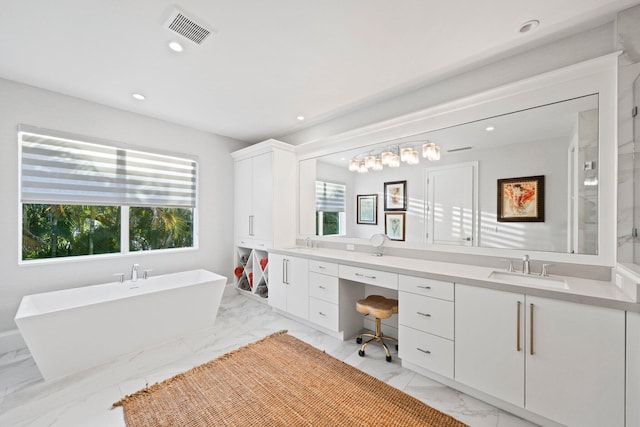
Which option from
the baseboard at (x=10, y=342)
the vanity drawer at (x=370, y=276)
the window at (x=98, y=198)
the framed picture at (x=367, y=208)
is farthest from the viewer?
the framed picture at (x=367, y=208)

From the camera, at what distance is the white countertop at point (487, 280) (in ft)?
Result: 4.73

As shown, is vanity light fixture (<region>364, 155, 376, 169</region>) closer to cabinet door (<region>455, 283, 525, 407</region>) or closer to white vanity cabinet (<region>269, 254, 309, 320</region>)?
white vanity cabinet (<region>269, 254, 309, 320</region>)

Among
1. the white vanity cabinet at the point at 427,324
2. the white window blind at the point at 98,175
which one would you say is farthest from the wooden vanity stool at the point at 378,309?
the white window blind at the point at 98,175

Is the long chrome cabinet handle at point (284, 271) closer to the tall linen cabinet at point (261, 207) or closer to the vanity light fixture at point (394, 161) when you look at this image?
the tall linen cabinet at point (261, 207)

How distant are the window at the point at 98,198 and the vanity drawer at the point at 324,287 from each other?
2189 millimetres

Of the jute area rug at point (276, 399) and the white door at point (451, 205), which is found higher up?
the white door at point (451, 205)

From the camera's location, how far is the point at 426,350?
209 cm

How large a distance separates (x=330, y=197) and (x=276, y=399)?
233cm

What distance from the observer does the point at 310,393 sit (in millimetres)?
1991

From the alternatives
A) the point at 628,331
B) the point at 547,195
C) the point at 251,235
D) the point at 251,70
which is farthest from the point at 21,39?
the point at 628,331

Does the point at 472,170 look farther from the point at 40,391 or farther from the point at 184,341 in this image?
the point at 40,391

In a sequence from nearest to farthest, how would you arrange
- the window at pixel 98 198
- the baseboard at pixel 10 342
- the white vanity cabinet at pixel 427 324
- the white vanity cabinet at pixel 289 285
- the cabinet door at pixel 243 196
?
the white vanity cabinet at pixel 427 324, the baseboard at pixel 10 342, the window at pixel 98 198, the white vanity cabinet at pixel 289 285, the cabinet door at pixel 243 196

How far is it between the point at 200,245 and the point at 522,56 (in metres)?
4.36

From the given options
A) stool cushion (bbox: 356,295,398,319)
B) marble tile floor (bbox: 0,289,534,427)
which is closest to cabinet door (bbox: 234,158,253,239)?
marble tile floor (bbox: 0,289,534,427)
